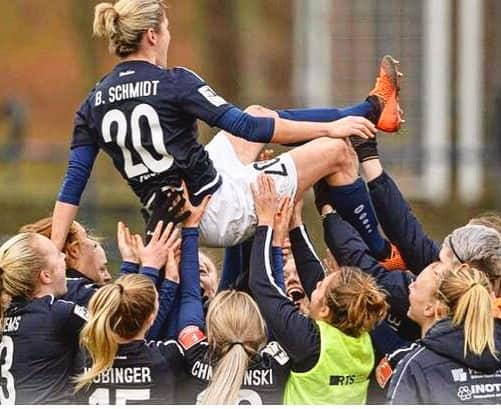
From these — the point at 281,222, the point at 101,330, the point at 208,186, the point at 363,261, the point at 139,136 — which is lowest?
the point at 101,330

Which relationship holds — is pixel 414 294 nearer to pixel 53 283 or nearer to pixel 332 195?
pixel 332 195

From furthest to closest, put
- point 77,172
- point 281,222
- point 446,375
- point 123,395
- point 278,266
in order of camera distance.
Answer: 1. point 77,172
2. point 281,222
3. point 278,266
4. point 123,395
5. point 446,375

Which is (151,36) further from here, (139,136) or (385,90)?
(385,90)

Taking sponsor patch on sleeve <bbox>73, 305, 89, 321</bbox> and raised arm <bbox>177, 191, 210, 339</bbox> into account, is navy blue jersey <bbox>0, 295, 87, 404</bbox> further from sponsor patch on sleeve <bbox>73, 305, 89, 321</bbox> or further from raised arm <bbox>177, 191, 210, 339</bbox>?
raised arm <bbox>177, 191, 210, 339</bbox>

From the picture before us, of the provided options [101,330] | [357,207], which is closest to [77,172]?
[101,330]

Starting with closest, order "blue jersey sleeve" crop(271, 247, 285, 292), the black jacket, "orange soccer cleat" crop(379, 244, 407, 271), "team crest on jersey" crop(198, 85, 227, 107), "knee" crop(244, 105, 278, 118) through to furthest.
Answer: the black jacket, "blue jersey sleeve" crop(271, 247, 285, 292), "team crest on jersey" crop(198, 85, 227, 107), "knee" crop(244, 105, 278, 118), "orange soccer cleat" crop(379, 244, 407, 271)

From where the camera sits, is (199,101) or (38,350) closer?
(38,350)

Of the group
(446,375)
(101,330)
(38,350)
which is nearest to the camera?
(446,375)

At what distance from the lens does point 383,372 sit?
5988mm

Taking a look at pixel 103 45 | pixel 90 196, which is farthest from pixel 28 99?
pixel 90 196

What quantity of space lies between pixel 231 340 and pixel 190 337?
227mm

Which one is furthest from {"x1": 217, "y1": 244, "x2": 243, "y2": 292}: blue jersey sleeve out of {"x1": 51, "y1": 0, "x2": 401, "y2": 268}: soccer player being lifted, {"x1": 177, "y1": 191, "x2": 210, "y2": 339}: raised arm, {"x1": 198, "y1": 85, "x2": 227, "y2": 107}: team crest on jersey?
{"x1": 198, "y1": 85, "x2": 227, "y2": 107}: team crest on jersey

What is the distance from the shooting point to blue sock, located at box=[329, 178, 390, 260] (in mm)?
6617

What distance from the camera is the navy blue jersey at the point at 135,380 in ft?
19.5
